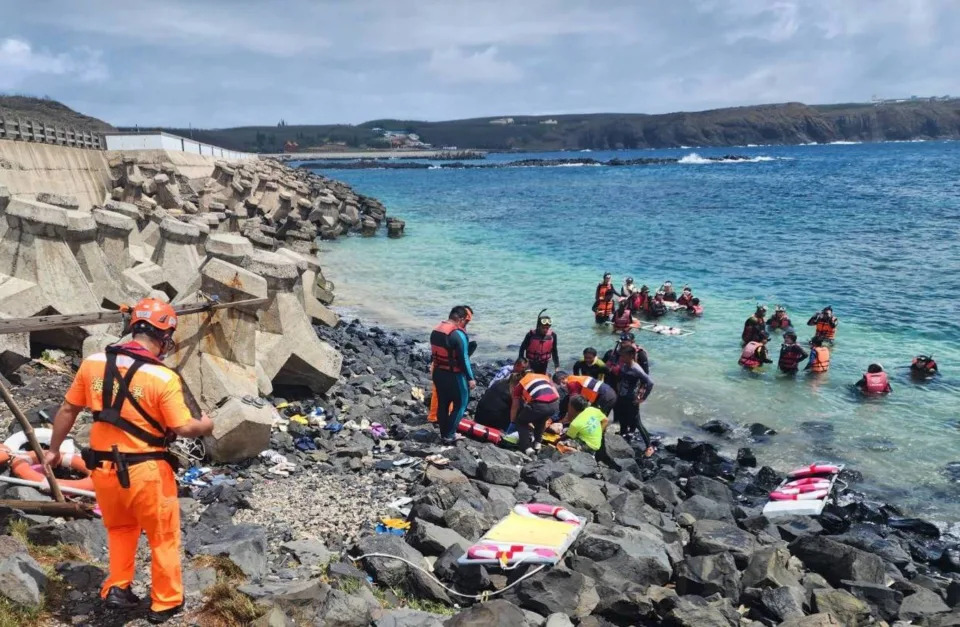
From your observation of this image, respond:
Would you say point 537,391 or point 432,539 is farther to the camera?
point 537,391

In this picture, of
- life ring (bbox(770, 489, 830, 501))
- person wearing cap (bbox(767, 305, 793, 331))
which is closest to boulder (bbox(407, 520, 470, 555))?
life ring (bbox(770, 489, 830, 501))

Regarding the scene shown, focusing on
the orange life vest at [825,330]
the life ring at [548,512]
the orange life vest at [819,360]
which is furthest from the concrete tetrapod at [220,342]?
the orange life vest at [825,330]

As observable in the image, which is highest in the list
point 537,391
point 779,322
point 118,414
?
point 118,414

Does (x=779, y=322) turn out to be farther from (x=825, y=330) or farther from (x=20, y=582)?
(x=20, y=582)

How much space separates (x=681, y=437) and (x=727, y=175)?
93176 mm

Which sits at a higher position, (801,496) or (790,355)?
(790,355)

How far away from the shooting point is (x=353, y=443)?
902 centimetres

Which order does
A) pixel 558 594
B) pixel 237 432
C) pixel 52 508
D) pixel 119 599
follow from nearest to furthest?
1. pixel 119 599
2. pixel 52 508
3. pixel 558 594
4. pixel 237 432

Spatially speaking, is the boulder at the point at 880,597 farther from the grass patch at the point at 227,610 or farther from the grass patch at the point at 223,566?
the grass patch at the point at 223,566

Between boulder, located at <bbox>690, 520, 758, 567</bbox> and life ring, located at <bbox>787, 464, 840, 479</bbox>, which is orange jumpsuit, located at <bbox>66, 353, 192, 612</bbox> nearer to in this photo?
boulder, located at <bbox>690, 520, 758, 567</bbox>

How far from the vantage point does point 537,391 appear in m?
9.88

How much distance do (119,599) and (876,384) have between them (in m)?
13.6

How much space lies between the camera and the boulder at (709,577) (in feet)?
20.2

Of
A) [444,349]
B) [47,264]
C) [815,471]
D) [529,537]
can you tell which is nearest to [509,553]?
[529,537]
